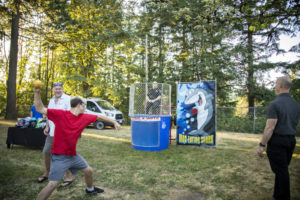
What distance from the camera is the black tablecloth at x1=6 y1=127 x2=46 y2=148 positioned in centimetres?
618

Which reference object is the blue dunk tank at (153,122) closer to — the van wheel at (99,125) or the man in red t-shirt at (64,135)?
the man in red t-shirt at (64,135)

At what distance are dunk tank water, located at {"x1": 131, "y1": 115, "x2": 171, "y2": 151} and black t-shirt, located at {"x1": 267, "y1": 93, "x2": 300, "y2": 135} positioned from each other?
13.1ft

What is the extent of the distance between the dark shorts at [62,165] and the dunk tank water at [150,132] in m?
3.73

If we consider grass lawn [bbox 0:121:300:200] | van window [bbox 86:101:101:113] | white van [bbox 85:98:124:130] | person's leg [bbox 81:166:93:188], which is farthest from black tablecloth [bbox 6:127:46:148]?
van window [bbox 86:101:101:113]

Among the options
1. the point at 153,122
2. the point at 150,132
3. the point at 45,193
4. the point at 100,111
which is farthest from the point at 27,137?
the point at 100,111

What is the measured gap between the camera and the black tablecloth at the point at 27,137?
618 cm

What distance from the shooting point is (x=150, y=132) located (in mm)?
6543

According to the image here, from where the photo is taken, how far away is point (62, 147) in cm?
261

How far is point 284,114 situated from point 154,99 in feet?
14.7

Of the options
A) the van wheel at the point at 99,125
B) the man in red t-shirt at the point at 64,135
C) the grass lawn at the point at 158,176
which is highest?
the man in red t-shirt at the point at 64,135

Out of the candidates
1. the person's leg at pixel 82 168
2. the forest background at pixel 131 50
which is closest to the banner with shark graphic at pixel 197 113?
the person's leg at pixel 82 168

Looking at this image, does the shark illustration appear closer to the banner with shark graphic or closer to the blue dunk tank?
the banner with shark graphic

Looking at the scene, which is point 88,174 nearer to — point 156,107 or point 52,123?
point 52,123

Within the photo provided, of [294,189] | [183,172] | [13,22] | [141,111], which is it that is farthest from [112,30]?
[294,189]
